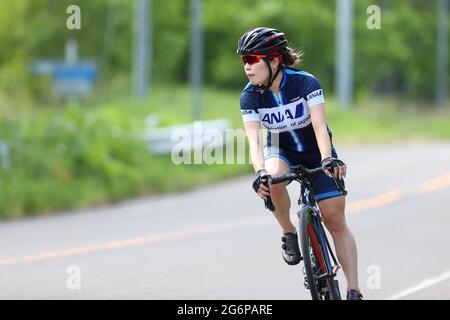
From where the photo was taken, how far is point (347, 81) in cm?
4100

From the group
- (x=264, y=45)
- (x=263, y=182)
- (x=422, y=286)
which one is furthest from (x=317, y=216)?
(x=422, y=286)

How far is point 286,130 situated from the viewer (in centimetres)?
780

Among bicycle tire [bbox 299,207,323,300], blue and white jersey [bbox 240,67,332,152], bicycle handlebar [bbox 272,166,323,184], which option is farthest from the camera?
blue and white jersey [bbox 240,67,332,152]

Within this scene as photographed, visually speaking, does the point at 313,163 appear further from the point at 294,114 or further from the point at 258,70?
the point at 258,70

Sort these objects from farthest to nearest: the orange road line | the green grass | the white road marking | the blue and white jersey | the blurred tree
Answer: the blurred tree < the green grass < the orange road line < the white road marking < the blue and white jersey

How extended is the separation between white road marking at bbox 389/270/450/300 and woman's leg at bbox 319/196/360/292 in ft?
5.08

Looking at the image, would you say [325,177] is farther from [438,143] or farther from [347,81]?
[347,81]

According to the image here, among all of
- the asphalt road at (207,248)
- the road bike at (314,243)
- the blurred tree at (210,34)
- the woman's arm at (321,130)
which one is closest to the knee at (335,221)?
the road bike at (314,243)

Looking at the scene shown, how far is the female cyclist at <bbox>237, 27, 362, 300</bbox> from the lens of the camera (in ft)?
24.8

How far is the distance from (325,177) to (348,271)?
0.67 m

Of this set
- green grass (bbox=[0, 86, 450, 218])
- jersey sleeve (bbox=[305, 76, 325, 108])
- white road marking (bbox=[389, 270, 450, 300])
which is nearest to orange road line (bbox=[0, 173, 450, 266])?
green grass (bbox=[0, 86, 450, 218])

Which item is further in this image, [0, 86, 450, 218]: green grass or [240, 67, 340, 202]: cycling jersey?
[0, 86, 450, 218]: green grass

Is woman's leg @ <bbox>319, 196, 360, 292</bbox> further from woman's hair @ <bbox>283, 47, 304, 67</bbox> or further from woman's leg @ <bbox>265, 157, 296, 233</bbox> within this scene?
woman's hair @ <bbox>283, 47, 304, 67</bbox>
